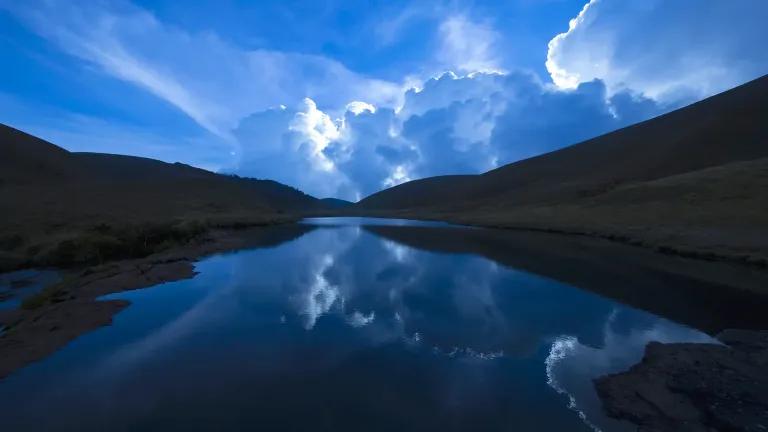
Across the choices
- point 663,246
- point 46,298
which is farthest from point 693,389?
point 663,246

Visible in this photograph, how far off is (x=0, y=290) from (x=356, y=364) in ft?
60.7

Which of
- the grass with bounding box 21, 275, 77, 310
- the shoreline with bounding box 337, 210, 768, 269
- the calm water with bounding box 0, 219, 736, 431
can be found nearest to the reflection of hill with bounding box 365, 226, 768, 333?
the shoreline with bounding box 337, 210, 768, 269

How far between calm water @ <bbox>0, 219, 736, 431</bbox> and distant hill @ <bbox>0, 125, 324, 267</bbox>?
64.2 feet

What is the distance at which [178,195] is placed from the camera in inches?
3533

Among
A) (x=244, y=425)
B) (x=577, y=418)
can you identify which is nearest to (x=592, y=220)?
(x=577, y=418)

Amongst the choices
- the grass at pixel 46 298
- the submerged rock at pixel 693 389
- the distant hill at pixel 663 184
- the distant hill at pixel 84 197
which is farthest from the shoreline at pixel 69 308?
the distant hill at pixel 663 184

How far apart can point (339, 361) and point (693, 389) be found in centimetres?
825

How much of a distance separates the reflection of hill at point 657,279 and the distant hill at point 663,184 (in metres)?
4.24

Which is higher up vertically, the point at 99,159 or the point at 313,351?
the point at 99,159

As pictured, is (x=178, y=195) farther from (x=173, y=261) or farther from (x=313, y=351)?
(x=313, y=351)

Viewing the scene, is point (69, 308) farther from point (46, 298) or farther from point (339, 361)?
point (339, 361)

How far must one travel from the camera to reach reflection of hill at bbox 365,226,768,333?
14062mm

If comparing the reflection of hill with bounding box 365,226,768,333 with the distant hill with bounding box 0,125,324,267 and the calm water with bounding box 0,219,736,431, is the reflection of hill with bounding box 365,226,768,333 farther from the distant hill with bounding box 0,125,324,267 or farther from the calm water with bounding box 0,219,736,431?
the distant hill with bounding box 0,125,324,267

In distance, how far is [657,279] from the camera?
20047 mm
